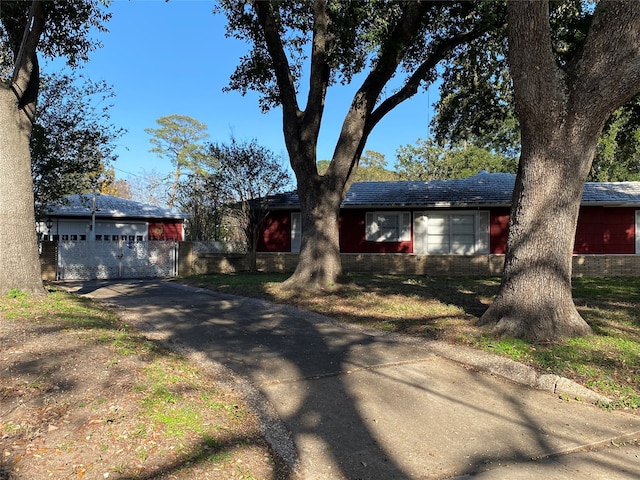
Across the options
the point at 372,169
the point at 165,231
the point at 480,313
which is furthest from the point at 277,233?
the point at 372,169

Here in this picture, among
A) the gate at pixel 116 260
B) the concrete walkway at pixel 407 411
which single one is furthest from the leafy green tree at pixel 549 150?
the gate at pixel 116 260

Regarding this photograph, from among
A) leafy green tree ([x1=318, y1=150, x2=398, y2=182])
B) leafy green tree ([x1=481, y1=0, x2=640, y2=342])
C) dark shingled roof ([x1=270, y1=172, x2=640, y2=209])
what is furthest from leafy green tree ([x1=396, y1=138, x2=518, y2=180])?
leafy green tree ([x1=481, y1=0, x2=640, y2=342])

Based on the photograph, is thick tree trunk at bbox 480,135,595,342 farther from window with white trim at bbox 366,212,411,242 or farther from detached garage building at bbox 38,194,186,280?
detached garage building at bbox 38,194,186,280

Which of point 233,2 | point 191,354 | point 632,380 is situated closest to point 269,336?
point 191,354

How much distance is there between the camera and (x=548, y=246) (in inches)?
265

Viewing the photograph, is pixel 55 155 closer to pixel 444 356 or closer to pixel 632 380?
pixel 444 356

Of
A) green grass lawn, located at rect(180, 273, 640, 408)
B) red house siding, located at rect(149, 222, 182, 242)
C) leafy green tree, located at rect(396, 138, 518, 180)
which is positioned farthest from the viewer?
leafy green tree, located at rect(396, 138, 518, 180)

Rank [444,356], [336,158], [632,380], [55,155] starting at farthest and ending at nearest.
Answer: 1. [55,155]
2. [336,158]
3. [444,356]
4. [632,380]

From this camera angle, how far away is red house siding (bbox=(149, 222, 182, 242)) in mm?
25156

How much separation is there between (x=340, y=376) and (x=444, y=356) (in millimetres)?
1635

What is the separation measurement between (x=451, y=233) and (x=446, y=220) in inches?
22.8

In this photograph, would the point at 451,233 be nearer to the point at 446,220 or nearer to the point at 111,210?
the point at 446,220

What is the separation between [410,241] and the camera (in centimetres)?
1950

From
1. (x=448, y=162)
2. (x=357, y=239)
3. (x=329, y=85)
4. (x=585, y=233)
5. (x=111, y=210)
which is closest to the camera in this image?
(x=329, y=85)
